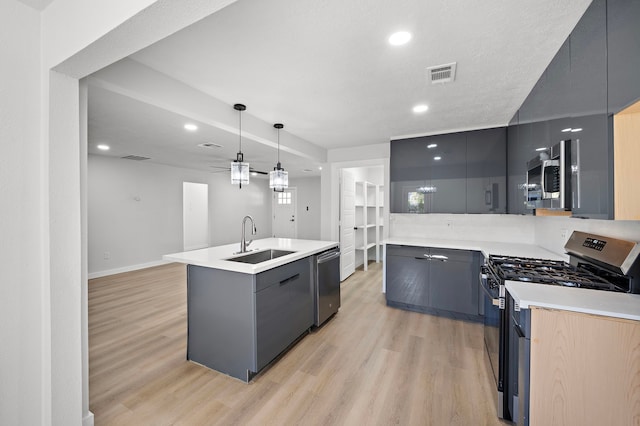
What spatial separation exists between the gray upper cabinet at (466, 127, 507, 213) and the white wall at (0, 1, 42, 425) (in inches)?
155

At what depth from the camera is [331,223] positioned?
15.5ft

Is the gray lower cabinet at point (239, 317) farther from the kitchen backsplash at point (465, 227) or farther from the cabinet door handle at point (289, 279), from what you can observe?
the kitchen backsplash at point (465, 227)

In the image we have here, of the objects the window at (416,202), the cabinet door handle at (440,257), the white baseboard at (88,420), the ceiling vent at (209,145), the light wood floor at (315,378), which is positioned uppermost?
the ceiling vent at (209,145)

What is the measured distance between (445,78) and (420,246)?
1.96m

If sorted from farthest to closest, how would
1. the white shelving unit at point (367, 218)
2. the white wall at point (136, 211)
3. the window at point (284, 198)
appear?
the window at point (284, 198), the white shelving unit at point (367, 218), the white wall at point (136, 211)

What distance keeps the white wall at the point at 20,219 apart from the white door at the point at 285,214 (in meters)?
7.32

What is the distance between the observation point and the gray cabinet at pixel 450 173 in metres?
3.28

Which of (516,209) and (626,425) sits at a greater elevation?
(516,209)

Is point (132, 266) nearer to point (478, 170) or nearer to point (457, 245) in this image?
point (457, 245)

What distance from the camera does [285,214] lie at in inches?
352

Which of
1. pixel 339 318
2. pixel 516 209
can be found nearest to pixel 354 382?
pixel 339 318

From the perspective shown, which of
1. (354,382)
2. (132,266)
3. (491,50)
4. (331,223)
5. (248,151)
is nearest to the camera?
(491,50)

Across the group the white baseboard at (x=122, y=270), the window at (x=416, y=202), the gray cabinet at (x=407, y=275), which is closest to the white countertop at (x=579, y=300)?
the gray cabinet at (x=407, y=275)

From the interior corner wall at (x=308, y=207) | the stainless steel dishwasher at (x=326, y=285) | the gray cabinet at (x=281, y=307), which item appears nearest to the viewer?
the gray cabinet at (x=281, y=307)
